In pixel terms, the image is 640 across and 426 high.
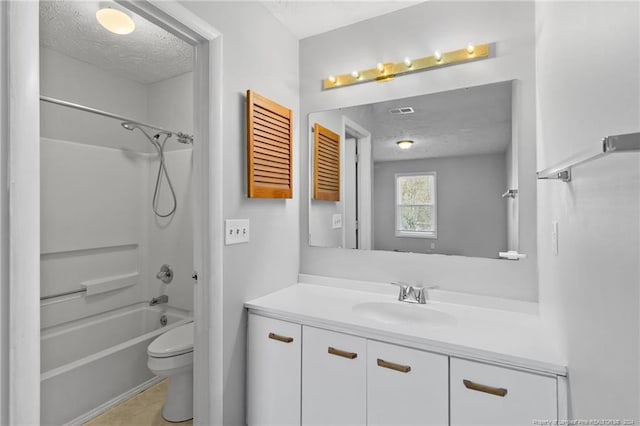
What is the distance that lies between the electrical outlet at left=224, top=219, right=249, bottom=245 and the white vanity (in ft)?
1.13

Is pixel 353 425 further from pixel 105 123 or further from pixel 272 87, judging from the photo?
pixel 105 123

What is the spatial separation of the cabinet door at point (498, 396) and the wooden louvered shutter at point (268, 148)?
1197 millimetres

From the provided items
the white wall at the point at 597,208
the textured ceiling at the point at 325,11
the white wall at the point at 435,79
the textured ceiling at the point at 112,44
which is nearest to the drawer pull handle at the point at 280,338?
the white wall at the point at 435,79

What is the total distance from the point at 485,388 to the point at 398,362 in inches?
12.3

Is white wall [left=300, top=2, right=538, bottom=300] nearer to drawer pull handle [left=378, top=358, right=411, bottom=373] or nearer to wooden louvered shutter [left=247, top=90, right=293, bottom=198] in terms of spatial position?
wooden louvered shutter [left=247, top=90, right=293, bottom=198]

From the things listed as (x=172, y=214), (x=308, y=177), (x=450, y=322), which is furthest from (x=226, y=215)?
(x=172, y=214)

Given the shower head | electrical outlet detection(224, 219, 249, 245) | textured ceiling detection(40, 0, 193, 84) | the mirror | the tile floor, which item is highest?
textured ceiling detection(40, 0, 193, 84)

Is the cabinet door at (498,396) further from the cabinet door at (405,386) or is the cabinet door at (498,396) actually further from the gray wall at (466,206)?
the gray wall at (466,206)

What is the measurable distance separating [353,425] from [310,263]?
0.98 m

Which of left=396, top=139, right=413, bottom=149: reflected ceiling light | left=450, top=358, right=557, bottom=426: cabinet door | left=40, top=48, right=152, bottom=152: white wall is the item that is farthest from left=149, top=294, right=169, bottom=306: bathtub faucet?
left=450, top=358, right=557, bottom=426: cabinet door

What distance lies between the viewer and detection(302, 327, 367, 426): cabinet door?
1379mm

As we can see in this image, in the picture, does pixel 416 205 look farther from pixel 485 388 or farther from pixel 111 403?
pixel 111 403

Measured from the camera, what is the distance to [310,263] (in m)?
2.16

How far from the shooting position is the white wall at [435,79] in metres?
1.57
